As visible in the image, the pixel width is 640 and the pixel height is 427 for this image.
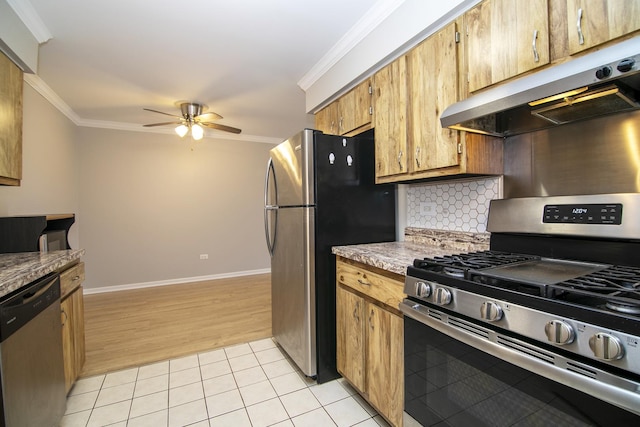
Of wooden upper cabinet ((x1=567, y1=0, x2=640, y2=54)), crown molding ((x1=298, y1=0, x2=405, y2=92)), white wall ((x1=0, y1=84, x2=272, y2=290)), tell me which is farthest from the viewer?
white wall ((x1=0, y1=84, x2=272, y2=290))

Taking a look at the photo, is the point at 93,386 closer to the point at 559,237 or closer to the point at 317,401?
the point at 317,401

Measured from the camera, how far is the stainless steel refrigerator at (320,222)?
2025mm

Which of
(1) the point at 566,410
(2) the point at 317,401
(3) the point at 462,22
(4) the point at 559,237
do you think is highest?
(3) the point at 462,22

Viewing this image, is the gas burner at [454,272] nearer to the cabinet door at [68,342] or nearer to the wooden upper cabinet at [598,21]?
the wooden upper cabinet at [598,21]

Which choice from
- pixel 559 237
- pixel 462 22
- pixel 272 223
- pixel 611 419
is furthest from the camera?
pixel 272 223

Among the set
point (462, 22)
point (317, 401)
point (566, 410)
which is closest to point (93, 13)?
point (462, 22)

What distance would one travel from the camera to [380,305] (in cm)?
160

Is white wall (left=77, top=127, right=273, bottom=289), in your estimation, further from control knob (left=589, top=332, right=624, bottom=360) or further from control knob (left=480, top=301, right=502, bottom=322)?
control knob (left=589, top=332, right=624, bottom=360)

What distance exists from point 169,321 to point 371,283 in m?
2.63

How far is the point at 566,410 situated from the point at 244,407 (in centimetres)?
167

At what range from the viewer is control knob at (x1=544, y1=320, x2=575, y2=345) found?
749mm

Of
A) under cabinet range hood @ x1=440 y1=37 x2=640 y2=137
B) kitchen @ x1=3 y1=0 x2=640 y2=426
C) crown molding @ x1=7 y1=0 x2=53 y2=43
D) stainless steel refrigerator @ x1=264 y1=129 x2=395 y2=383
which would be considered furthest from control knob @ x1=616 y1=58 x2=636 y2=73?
kitchen @ x1=3 y1=0 x2=640 y2=426

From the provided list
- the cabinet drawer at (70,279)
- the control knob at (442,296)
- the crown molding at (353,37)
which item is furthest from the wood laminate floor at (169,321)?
the crown molding at (353,37)

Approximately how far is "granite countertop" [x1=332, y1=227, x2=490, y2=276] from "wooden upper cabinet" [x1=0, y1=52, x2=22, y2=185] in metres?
2.08
